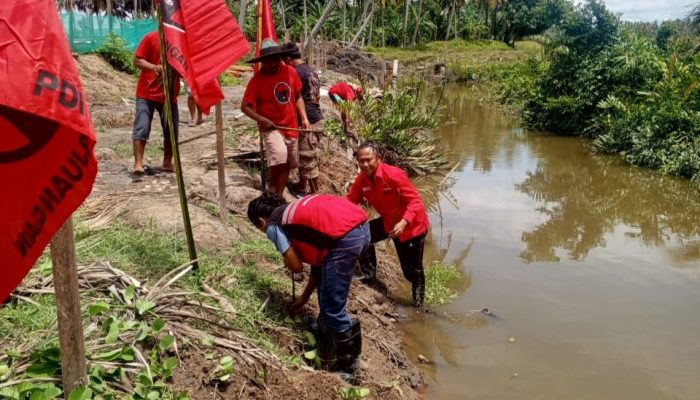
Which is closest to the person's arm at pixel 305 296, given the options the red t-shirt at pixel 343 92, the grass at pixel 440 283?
the grass at pixel 440 283

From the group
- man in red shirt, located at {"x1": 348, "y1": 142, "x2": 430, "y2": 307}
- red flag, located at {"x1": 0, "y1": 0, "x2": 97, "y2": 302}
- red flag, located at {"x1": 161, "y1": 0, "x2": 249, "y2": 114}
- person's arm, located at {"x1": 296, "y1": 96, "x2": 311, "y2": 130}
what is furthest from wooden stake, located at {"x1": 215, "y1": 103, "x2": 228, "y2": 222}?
red flag, located at {"x1": 0, "y1": 0, "x2": 97, "y2": 302}

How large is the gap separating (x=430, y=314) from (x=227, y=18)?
9.77ft

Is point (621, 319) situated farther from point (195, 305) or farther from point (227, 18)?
point (227, 18)

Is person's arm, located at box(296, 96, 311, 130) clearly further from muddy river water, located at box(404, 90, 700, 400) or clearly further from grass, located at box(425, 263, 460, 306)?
muddy river water, located at box(404, 90, 700, 400)

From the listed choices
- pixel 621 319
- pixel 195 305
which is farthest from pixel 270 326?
pixel 621 319

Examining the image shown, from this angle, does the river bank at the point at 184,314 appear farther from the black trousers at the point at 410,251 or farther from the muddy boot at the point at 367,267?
the black trousers at the point at 410,251

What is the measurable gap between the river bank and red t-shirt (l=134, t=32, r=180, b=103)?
0.81 meters

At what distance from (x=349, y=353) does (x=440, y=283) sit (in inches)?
89.1

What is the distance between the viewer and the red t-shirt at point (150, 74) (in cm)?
548

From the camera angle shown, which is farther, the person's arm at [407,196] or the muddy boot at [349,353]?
the person's arm at [407,196]

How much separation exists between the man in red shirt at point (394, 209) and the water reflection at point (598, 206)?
205cm

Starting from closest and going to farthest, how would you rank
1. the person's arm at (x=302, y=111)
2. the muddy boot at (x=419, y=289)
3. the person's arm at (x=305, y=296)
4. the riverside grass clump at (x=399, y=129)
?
the person's arm at (x=305, y=296) < the muddy boot at (x=419, y=289) < the person's arm at (x=302, y=111) < the riverside grass clump at (x=399, y=129)

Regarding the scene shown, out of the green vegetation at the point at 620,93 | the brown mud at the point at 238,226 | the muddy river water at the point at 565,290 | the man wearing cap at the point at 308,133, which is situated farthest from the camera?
the green vegetation at the point at 620,93

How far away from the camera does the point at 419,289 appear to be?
5188 mm
